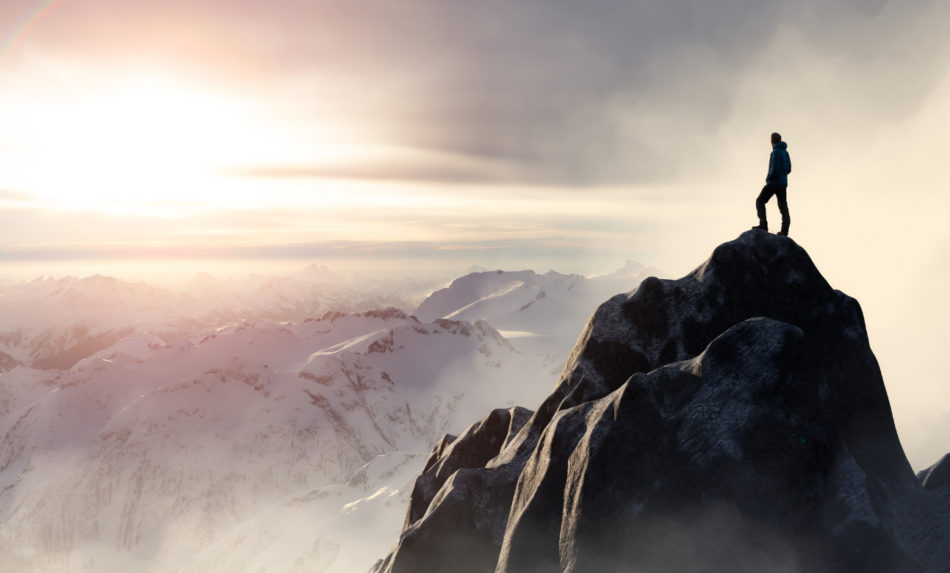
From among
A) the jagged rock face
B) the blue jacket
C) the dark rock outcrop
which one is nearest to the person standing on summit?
the blue jacket

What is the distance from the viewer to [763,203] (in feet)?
82.6

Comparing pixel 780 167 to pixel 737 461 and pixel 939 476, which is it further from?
pixel 939 476

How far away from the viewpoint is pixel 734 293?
23.5 m

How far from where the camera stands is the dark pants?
80.0ft

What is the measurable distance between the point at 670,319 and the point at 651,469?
884 centimetres

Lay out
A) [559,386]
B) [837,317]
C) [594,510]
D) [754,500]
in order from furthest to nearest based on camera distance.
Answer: [559,386]
[837,317]
[594,510]
[754,500]

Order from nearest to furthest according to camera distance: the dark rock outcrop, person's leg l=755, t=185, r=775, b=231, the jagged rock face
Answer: the jagged rock face
person's leg l=755, t=185, r=775, b=231
the dark rock outcrop

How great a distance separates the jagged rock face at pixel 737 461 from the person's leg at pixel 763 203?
5.13 feet

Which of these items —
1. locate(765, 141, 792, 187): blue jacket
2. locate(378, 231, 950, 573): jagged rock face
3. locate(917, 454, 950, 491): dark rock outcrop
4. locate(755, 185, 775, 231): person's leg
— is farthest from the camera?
locate(917, 454, 950, 491): dark rock outcrop

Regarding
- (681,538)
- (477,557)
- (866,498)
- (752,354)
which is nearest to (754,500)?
(681,538)

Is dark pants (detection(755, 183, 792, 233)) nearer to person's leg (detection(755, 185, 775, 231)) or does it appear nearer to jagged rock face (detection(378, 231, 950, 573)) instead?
person's leg (detection(755, 185, 775, 231))

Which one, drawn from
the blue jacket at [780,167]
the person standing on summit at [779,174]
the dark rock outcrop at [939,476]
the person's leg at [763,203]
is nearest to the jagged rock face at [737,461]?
the person's leg at [763,203]

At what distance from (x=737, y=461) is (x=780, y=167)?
48.4 ft

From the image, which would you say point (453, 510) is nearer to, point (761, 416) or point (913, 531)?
point (761, 416)
